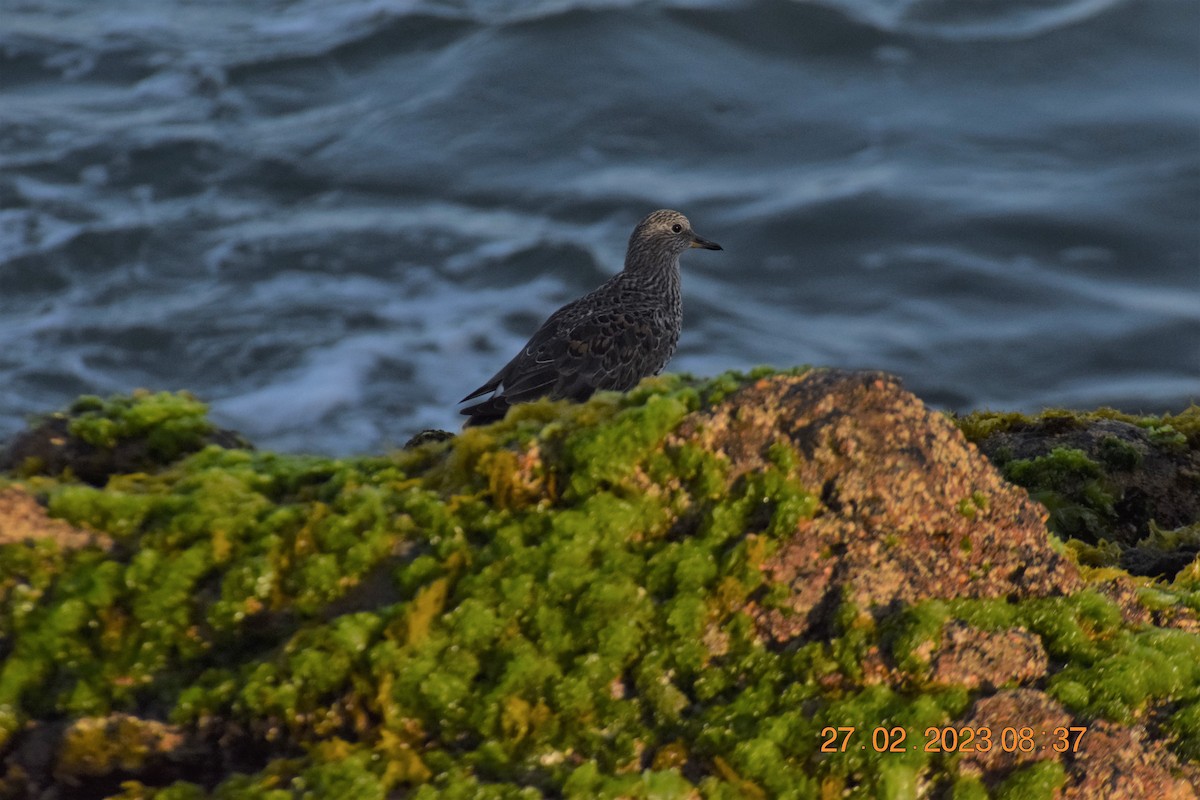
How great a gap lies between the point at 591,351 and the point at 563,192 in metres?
9.83

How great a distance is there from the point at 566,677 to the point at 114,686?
3.82 feet

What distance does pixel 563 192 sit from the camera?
58.0 ft

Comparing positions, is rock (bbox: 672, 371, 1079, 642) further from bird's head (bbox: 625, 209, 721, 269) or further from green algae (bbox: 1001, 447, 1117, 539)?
bird's head (bbox: 625, 209, 721, 269)

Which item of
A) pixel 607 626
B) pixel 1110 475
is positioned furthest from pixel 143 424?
pixel 1110 475

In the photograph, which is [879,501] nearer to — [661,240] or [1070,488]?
[1070,488]

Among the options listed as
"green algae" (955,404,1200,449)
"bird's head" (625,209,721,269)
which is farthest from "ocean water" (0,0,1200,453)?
"green algae" (955,404,1200,449)

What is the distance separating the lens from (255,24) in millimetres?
21469

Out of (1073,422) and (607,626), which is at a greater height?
(1073,422)

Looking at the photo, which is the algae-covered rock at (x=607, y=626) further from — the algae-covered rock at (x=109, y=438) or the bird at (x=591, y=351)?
the bird at (x=591, y=351)

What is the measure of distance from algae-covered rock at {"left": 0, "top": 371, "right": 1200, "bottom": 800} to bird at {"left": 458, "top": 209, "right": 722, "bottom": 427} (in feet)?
12.6

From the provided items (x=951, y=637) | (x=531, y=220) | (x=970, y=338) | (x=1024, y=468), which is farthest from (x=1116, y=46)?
(x=951, y=637)

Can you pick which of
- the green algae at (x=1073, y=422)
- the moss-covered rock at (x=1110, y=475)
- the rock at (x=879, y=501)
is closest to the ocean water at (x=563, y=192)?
the green algae at (x=1073, y=422)

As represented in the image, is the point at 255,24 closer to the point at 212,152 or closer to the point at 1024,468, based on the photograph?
the point at 212,152

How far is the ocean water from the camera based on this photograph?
14.7 m
